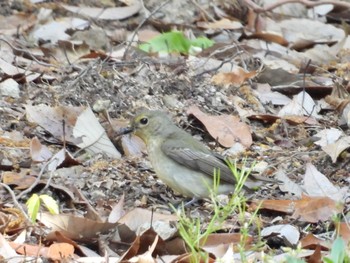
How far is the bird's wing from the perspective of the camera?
7352mm

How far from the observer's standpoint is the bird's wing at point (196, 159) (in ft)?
24.1

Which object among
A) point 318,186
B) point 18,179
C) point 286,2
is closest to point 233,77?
point 286,2

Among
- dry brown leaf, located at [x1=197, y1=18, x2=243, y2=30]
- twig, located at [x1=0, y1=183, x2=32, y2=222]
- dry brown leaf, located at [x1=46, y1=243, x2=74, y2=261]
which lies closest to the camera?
dry brown leaf, located at [x1=46, y1=243, x2=74, y2=261]

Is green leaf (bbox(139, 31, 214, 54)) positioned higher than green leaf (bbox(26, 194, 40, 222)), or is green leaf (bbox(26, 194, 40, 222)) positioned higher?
green leaf (bbox(26, 194, 40, 222))

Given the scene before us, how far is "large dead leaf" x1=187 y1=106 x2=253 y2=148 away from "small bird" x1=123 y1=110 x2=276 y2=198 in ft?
2.38

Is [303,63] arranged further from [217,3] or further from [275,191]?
[275,191]

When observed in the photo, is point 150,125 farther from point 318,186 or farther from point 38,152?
point 318,186

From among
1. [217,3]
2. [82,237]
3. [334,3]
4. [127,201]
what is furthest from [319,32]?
[82,237]

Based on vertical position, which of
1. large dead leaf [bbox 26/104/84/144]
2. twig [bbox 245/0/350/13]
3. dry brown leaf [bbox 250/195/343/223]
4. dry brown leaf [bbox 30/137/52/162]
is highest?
dry brown leaf [bbox 250/195/343/223]

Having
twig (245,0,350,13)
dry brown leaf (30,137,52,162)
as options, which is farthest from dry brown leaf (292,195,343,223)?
twig (245,0,350,13)

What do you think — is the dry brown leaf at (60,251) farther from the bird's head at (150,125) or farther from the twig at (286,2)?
the twig at (286,2)

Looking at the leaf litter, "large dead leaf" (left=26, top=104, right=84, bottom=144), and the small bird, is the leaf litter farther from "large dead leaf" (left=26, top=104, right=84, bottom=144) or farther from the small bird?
the small bird

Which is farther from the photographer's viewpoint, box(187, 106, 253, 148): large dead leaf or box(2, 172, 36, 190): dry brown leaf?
box(187, 106, 253, 148): large dead leaf

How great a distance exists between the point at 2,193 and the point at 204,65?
337 centimetres
